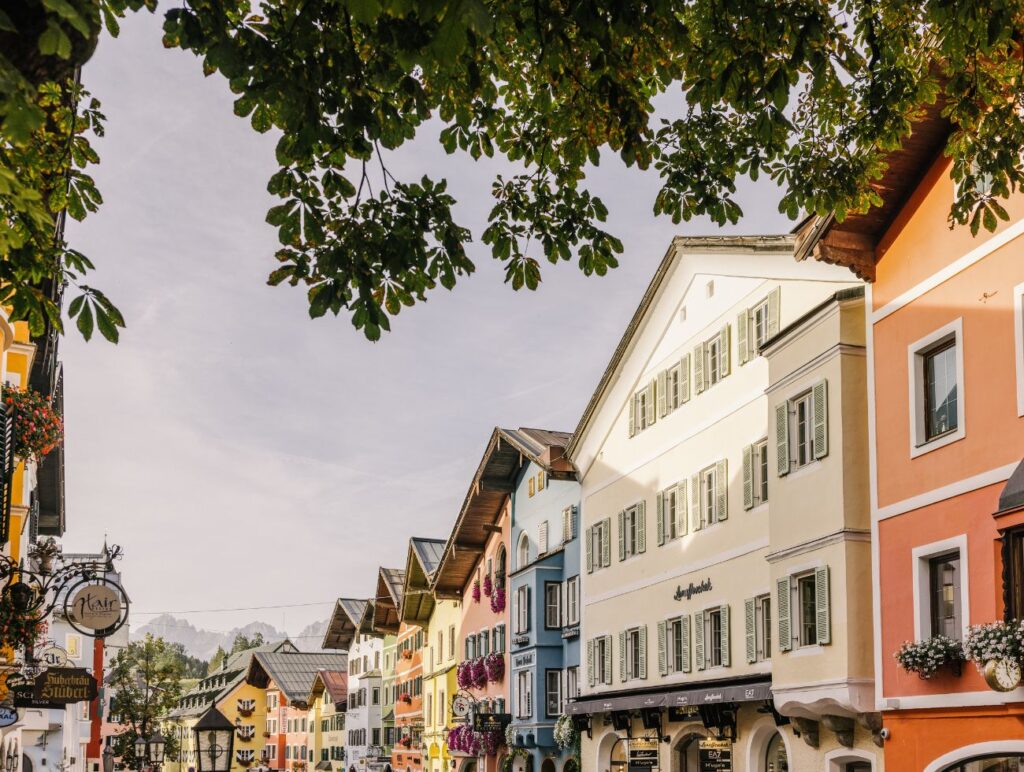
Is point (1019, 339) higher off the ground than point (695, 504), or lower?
higher

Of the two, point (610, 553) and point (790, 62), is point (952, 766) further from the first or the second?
point (610, 553)

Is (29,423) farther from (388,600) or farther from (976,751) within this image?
(388,600)

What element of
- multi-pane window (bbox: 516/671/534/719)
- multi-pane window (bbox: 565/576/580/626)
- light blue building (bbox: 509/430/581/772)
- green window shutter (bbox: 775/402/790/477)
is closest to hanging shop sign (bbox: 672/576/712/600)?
green window shutter (bbox: 775/402/790/477)

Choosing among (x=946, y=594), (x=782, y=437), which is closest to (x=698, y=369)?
(x=782, y=437)

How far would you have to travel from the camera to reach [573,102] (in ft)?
32.8

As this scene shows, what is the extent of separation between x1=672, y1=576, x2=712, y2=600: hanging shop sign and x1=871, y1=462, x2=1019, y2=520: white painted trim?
8.59 m

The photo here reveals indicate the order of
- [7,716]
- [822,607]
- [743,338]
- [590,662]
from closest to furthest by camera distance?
[822,607]
[7,716]
[743,338]
[590,662]

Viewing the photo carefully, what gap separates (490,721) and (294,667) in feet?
211

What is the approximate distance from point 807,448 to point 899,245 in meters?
3.95

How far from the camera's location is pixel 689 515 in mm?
30453

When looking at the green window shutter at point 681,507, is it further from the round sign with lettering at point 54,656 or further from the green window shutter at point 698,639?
the round sign with lettering at point 54,656

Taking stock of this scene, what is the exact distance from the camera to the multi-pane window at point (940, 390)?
63.2 feet

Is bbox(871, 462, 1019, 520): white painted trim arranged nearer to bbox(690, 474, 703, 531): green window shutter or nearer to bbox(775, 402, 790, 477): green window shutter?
bbox(775, 402, 790, 477): green window shutter

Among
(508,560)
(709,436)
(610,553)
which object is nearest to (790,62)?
(709,436)
